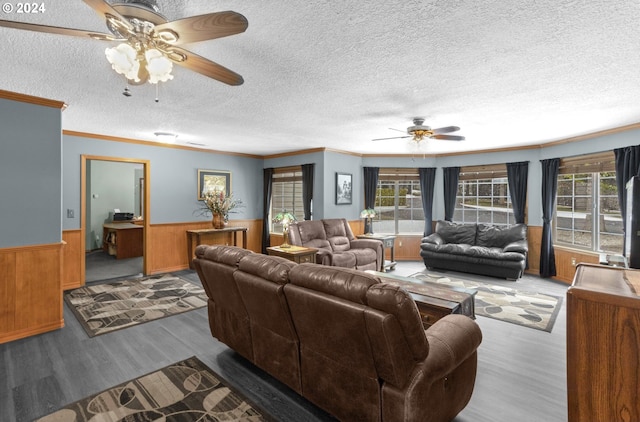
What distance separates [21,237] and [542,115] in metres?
6.07

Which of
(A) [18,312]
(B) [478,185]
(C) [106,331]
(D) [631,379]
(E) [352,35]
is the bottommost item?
(C) [106,331]

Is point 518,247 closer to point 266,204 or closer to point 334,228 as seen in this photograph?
point 334,228

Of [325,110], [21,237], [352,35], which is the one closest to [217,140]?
[325,110]

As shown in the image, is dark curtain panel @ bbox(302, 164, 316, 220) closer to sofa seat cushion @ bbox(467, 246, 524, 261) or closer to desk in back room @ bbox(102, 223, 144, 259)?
sofa seat cushion @ bbox(467, 246, 524, 261)

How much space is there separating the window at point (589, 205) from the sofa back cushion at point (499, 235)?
25.5 inches

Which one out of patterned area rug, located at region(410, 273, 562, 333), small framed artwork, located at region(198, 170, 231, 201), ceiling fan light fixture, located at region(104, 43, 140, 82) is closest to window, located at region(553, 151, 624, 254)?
patterned area rug, located at region(410, 273, 562, 333)

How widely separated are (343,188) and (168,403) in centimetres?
538

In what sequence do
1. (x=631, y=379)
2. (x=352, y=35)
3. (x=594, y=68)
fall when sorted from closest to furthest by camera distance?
(x=631, y=379) < (x=352, y=35) < (x=594, y=68)

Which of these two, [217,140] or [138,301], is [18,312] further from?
[217,140]

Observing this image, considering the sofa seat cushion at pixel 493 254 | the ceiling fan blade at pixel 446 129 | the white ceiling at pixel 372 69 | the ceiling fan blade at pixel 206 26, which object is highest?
the white ceiling at pixel 372 69

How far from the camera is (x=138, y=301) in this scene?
4266 mm

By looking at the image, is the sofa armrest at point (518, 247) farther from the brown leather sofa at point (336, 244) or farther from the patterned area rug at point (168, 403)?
the patterned area rug at point (168, 403)

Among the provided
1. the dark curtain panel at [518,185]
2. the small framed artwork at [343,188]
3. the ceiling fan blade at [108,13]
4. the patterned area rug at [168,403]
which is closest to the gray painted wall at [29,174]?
the patterned area rug at [168,403]

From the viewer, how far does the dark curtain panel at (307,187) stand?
22.0 feet
